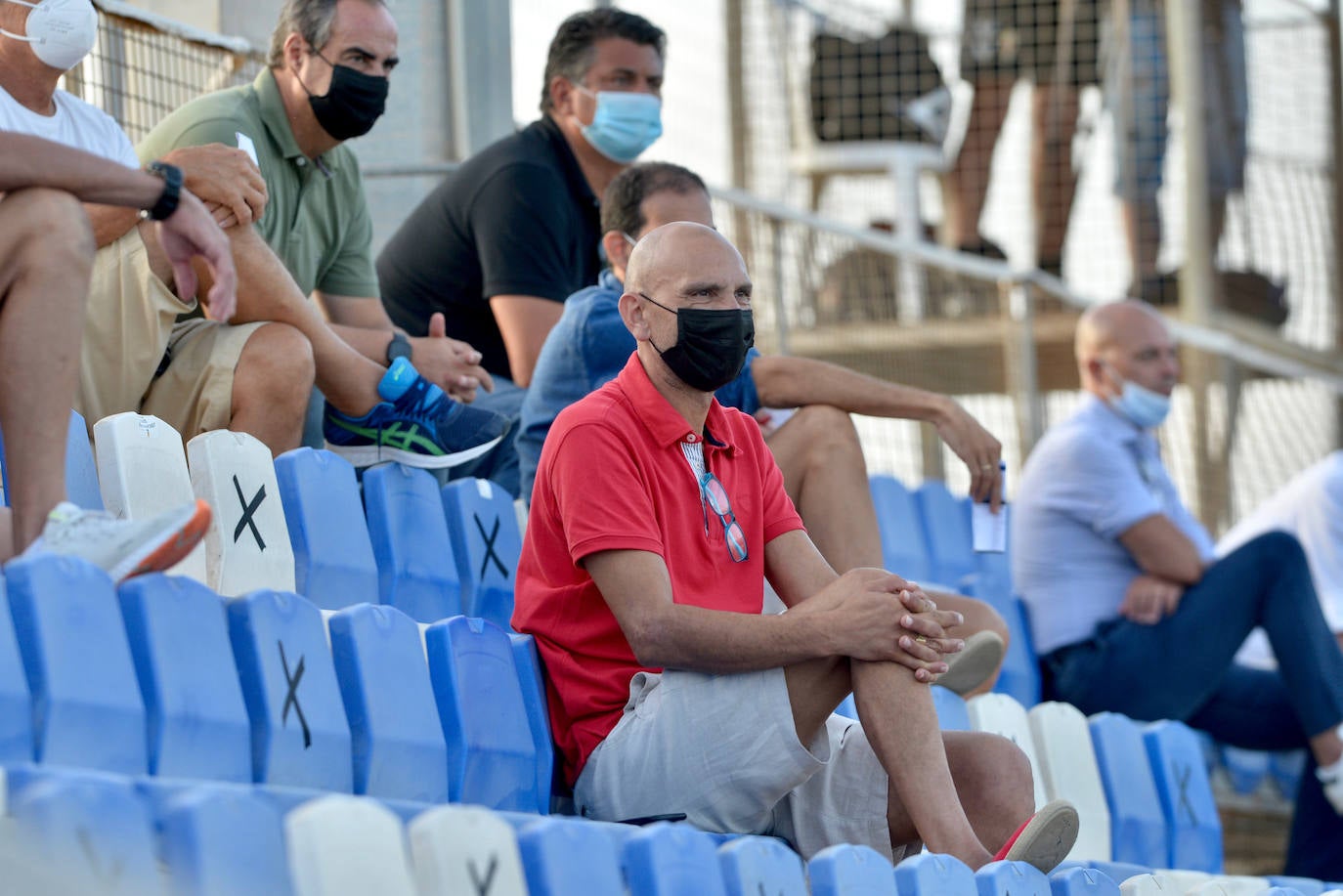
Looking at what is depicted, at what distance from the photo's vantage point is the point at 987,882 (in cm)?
235

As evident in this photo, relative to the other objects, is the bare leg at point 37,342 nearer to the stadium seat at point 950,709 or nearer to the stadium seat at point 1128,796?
the stadium seat at point 950,709

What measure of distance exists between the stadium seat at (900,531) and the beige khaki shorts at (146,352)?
1.99 metres

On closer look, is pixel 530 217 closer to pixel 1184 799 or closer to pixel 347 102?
pixel 347 102

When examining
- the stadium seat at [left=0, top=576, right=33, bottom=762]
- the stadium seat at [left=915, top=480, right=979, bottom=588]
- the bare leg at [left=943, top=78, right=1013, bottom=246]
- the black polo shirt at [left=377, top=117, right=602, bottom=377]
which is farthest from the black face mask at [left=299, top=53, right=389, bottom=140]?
the bare leg at [left=943, top=78, right=1013, bottom=246]

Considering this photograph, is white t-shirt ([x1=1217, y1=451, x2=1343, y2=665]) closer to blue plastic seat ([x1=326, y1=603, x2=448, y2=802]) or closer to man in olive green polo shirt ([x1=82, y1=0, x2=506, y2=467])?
man in olive green polo shirt ([x1=82, y1=0, x2=506, y2=467])

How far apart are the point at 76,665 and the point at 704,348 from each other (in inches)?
41.7

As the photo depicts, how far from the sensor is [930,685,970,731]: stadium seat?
3.27 m

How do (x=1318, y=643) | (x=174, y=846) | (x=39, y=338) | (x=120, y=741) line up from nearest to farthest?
(x=174, y=846), (x=120, y=741), (x=39, y=338), (x=1318, y=643)

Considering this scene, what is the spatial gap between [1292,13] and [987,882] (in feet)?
18.7

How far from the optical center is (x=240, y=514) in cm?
266

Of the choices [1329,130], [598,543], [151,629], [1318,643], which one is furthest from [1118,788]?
[1329,130]

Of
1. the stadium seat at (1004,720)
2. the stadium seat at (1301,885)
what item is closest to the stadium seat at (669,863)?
the stadium seat at (1004,720)

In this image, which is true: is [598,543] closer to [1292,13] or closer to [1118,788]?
[1118,788]

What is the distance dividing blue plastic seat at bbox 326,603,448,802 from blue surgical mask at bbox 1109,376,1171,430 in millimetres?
2763
